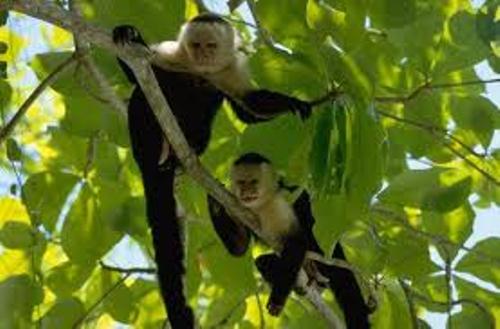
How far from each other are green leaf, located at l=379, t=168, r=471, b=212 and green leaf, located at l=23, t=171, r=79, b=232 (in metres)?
0.91

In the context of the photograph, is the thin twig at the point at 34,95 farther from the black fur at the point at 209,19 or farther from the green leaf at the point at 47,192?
the black fur at the point at 209,19

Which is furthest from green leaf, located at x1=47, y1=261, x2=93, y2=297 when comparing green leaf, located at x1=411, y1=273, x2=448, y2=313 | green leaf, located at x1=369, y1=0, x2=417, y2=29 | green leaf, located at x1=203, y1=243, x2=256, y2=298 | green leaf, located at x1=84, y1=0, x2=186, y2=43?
green leaf, located at x1=369, y1=0, x2=417, y2=29

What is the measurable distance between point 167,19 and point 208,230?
3.08 ft

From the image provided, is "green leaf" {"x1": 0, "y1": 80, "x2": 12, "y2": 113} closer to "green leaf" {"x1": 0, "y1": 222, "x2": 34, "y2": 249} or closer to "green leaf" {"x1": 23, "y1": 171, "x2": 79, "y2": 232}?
"green leaf" {"x1": 23, "y1": 171, "x2": 79, "y2": 232}

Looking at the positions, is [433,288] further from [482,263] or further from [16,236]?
[16,236]

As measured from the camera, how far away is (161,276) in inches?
116

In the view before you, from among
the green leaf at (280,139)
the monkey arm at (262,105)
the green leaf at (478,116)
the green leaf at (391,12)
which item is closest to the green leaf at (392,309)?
the green leaf at (478,116)

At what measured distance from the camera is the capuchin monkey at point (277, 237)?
10.3 ft

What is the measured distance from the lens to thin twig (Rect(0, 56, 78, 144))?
263 cm

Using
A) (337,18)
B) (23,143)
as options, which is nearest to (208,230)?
(23,143)

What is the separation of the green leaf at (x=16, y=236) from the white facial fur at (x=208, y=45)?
718 mm

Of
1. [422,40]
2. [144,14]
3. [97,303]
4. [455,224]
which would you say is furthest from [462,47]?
[97,303]

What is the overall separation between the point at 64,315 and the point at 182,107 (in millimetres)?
751

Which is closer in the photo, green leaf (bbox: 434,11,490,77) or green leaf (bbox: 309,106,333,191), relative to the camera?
green leaf (bbox: 309,106,333,191)
